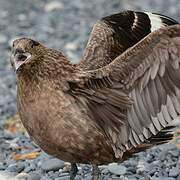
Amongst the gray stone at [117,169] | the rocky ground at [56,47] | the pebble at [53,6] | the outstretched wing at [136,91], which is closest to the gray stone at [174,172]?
the rocky ground at [56,47]

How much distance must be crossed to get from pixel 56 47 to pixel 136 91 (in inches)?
253

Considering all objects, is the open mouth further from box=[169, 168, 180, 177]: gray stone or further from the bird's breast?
box=[169, 168, 180, 177]: gray stone

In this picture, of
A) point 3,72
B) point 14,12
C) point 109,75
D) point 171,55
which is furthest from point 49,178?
point 14,12

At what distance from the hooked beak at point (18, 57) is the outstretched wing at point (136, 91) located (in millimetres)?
459

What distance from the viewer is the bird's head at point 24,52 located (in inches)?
224

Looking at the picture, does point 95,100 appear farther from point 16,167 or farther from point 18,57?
point 16,167

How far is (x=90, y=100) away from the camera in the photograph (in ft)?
19.2

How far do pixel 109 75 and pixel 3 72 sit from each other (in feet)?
17.6

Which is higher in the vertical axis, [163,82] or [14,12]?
[163,82]

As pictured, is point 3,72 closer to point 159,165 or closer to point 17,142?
point 17,142

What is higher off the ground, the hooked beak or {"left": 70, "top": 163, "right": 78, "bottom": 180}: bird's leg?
the hooked beak

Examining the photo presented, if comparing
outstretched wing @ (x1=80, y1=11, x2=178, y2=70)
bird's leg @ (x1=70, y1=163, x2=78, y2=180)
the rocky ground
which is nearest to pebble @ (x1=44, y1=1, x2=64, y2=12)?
the rocky ground

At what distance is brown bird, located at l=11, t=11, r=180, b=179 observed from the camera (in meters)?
5.62

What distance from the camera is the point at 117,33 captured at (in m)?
7.28
